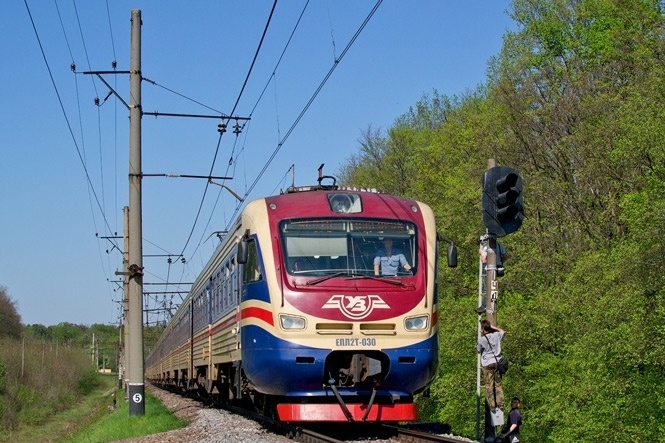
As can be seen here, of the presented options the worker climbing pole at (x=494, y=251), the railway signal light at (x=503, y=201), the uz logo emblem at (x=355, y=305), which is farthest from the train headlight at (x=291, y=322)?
the railway signal light at (x=503, y=201)

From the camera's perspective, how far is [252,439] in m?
12.8

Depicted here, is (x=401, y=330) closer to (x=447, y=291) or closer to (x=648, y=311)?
(x=648, y=311)

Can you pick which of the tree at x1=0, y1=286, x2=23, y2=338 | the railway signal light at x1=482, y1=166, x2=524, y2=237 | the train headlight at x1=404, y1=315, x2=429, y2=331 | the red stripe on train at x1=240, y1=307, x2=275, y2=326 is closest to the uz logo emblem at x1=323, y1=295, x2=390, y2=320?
the train headlight at x1=404, y1=315, x2=429, y2=331

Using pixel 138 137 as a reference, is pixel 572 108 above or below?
above

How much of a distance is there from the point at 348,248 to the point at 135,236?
7.09 metres

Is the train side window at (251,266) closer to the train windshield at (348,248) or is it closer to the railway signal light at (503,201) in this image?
the train windshield at (348,248)

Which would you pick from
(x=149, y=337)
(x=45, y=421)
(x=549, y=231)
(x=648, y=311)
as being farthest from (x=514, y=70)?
(x=149, y=337)

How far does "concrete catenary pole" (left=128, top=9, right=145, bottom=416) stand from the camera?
→ 1889 centimetres

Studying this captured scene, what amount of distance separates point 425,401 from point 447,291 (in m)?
6.13

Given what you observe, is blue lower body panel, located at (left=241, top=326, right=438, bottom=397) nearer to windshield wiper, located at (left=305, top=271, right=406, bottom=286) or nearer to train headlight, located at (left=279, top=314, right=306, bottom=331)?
train headlight, located at (left=279, top=314, right=306, bottom=331)

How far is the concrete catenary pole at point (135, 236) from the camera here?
1889 centimetres

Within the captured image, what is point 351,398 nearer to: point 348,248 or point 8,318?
point 348,248

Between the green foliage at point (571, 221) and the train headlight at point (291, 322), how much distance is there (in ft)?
45.1

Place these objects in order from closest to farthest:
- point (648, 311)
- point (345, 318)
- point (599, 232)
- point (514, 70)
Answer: point (345, 318) → point (648, 311) → point (599, 232) → point (514, 70)
